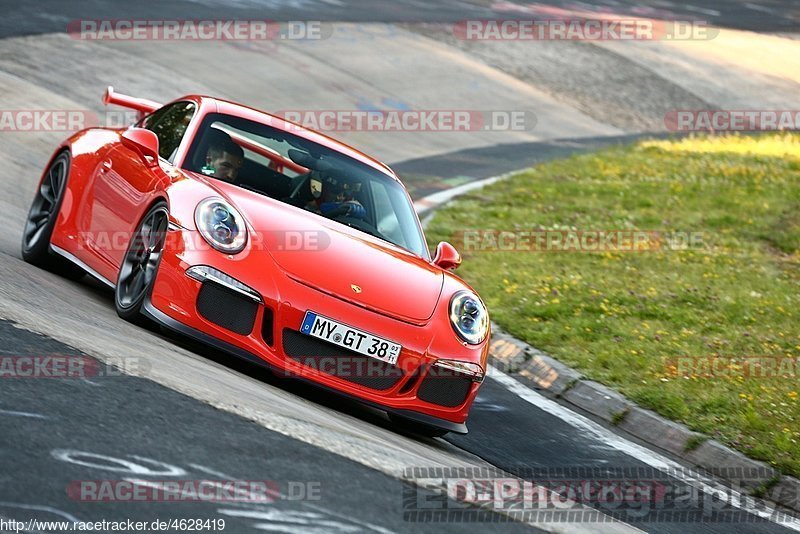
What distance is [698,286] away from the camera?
36.3 ft

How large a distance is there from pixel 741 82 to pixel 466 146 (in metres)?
11.7

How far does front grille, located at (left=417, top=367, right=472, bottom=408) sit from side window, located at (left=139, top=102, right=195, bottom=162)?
210 centimetres

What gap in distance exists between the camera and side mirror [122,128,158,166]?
7.02 metres

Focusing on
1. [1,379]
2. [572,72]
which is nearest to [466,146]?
[572,72]

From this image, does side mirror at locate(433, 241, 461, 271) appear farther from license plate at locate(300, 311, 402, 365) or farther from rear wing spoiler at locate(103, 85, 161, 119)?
rear wing spoiler at locate(103, 85, 161, 119)

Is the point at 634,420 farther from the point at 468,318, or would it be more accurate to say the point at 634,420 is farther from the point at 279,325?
the point at 279,325

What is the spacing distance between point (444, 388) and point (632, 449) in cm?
147

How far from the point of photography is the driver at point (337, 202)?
279 inches

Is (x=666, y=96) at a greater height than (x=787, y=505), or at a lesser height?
lesser

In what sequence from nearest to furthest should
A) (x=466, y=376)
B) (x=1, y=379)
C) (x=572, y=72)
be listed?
(x=1, y=379)
(x=466, y=376)
(x=572, y=72)

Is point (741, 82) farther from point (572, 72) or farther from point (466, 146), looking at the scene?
point (466, 146)

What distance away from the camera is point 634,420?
25.1ft
